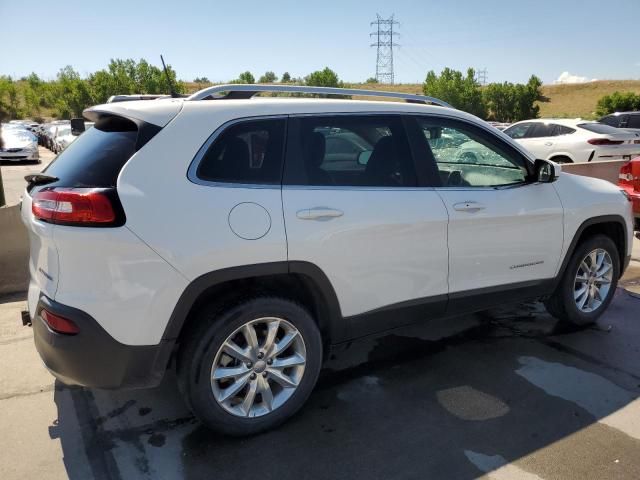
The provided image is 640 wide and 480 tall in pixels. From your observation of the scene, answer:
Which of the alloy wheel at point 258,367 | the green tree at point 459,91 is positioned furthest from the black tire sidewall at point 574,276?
the green tree at point 459,91

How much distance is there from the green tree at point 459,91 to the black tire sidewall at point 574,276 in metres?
70.1

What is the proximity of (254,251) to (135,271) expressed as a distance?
574 millimetres

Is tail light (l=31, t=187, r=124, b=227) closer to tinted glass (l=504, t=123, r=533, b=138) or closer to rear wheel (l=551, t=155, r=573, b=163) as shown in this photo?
rear wheel (l=551, t=155, r=573, b=163)

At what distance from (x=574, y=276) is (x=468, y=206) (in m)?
1.45

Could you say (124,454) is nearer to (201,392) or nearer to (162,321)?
(201,392)

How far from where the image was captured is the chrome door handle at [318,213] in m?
2.74

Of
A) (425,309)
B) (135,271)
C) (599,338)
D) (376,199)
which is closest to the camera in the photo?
(135,271)

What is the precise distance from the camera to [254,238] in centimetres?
→ 260

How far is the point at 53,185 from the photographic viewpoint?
2.59 metres

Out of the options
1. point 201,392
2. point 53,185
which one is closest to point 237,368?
point 201,392

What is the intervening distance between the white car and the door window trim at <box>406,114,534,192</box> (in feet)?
27.1

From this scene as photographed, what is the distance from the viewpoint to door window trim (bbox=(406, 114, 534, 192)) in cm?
331

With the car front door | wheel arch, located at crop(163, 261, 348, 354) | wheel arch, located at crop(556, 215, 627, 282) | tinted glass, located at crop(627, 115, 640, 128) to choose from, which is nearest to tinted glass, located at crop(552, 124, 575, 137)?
tinted glass, located at crop(627, 115, 640, 128)

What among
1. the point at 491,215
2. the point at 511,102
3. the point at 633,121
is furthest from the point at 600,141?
the point at 511,102
